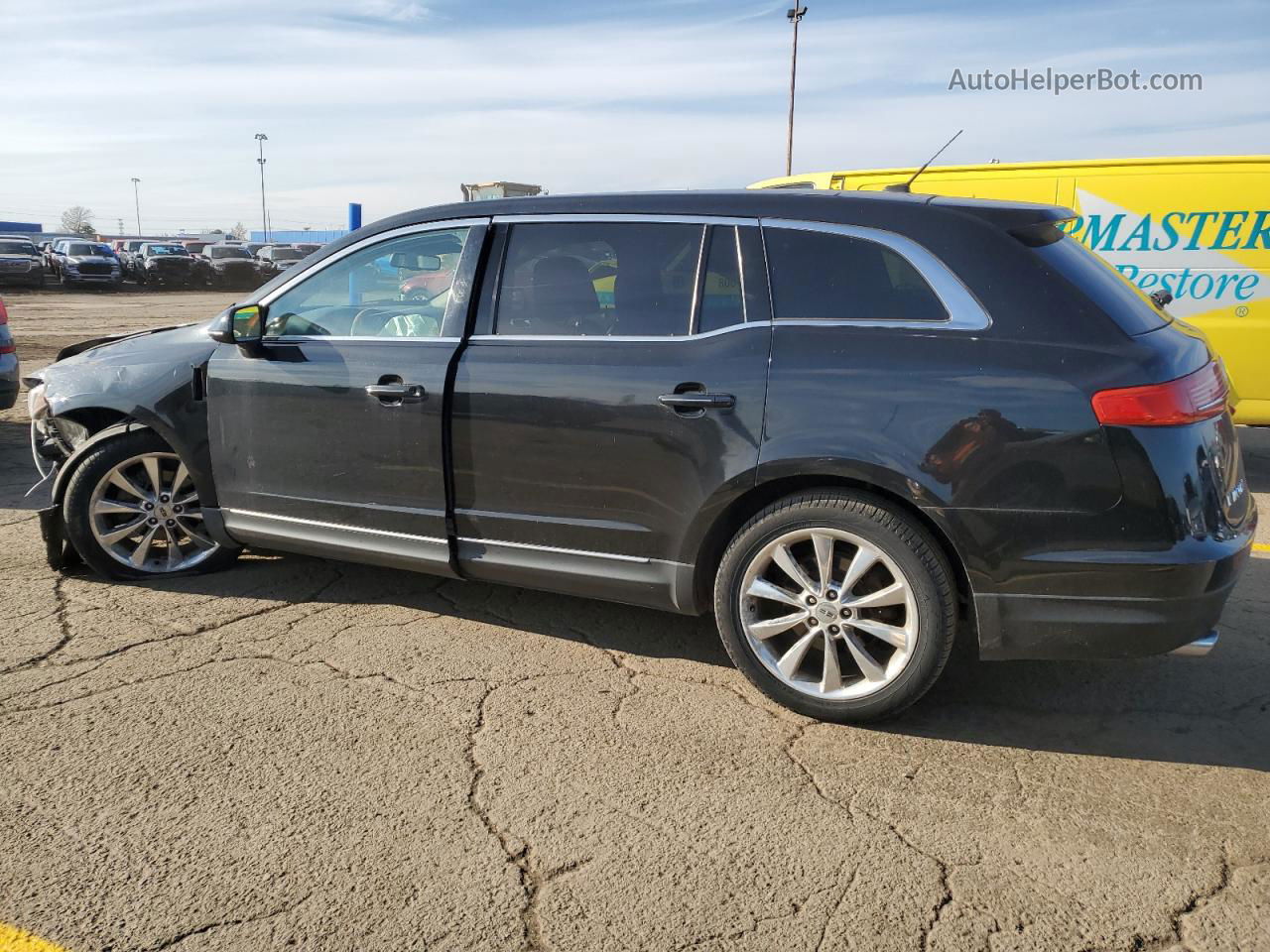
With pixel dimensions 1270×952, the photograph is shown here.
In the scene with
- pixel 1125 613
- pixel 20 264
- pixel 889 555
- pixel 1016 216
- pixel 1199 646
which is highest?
pixel 1016 216

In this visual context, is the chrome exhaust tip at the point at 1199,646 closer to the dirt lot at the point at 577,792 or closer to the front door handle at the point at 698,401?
the dirt lot at the point at 577,792

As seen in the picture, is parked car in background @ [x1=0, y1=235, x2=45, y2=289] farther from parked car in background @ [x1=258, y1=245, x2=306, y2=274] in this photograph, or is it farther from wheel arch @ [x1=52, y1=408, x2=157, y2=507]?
wheel arch @ [x1=52, y1=408, x2=157, y2=507]

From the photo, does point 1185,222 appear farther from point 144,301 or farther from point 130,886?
point 144,301

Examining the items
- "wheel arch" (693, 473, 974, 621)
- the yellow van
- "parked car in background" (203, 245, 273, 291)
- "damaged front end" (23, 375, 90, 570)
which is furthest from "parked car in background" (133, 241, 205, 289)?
"wheel arch" (693, 473, 974, 621)

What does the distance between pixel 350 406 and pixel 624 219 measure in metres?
1.33

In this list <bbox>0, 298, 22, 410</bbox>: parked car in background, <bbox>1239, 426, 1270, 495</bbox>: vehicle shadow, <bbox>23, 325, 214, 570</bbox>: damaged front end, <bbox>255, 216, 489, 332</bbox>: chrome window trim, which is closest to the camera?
<bbox>255, 216, 489, 332</bbox>: chrome window trim

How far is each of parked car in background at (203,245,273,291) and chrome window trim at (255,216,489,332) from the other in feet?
114

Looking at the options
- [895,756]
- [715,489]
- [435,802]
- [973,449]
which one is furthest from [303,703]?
[973,449]

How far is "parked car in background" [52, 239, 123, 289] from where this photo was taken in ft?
108

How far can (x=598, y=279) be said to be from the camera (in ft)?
12.8

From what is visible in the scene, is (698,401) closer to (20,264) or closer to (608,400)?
(608,400)

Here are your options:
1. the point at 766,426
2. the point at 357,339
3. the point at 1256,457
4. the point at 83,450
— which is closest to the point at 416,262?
the point at 357,339

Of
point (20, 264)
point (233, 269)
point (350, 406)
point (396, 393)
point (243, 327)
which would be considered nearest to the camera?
point (396, 393)

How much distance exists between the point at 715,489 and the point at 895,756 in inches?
40.7
